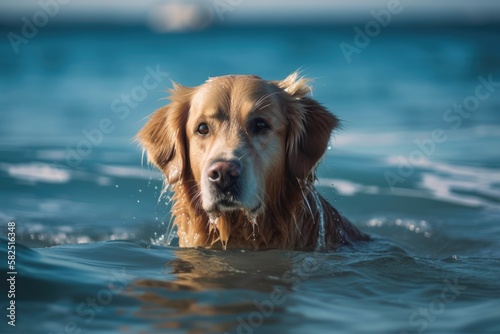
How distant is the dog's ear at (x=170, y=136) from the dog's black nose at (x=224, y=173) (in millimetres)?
936

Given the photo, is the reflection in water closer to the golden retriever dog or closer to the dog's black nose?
the golden retriever dog

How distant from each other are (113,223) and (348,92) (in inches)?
542

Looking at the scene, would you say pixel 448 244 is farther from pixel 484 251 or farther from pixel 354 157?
pixel 354 157

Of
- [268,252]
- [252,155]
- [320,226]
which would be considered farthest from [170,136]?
[320,226]

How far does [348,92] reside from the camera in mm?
22906

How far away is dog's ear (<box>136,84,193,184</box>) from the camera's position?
290 inches

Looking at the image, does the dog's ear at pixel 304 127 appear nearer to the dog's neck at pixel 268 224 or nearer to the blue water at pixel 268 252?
the dog's neck at pixel 268 224

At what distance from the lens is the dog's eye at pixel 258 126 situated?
22.9ft

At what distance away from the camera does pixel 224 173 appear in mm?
6398

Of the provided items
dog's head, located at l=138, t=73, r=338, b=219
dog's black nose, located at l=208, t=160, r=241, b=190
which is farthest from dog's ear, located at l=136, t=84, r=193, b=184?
dog's black nose, located at l=208, t=160, r=241, b=190

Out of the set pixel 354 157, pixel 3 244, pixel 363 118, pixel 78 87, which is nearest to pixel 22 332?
pixel 3 244

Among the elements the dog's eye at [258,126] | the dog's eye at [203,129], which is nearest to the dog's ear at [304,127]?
the dog's eye at [258,126]

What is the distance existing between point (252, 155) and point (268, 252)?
0.92m

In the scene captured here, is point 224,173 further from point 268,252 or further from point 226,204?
point 268,252
